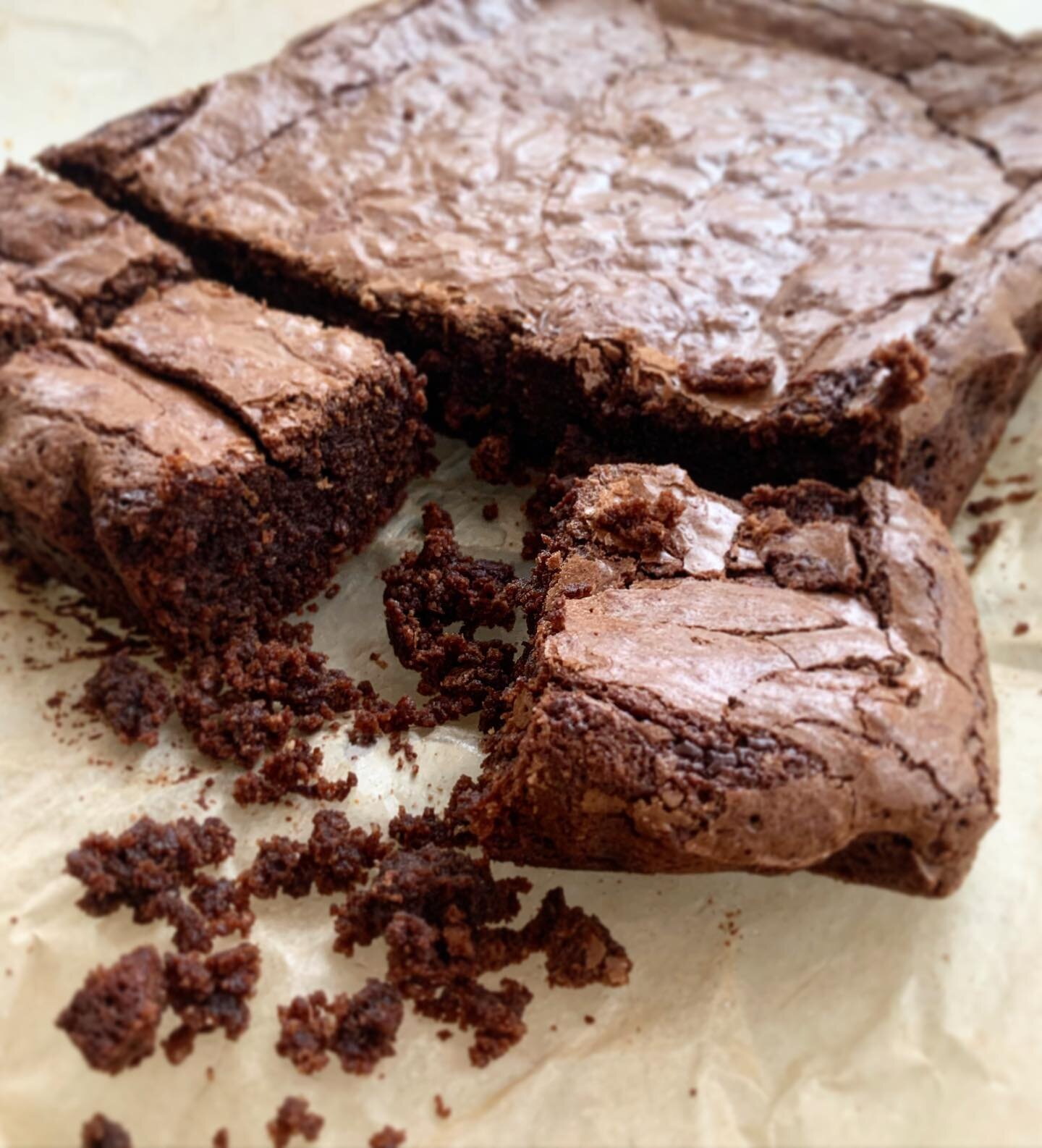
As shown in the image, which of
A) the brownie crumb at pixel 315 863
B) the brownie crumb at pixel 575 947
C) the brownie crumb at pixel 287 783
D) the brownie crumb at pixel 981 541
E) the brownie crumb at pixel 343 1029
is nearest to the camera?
the brownie crumb at pixel 343 1029

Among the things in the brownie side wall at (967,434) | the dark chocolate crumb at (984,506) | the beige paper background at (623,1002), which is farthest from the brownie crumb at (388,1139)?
the dark chocolate crumb at (984,506)

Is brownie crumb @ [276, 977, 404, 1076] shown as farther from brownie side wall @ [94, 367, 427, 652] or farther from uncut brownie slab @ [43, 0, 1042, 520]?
uncut brownie slab @ [43, 0, 1042, 520]

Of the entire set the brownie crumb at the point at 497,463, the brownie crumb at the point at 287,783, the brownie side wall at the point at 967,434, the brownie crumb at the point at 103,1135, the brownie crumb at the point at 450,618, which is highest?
the brownie side wall at the point at 967,434

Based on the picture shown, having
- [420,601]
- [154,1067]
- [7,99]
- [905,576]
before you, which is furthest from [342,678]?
[7,99]

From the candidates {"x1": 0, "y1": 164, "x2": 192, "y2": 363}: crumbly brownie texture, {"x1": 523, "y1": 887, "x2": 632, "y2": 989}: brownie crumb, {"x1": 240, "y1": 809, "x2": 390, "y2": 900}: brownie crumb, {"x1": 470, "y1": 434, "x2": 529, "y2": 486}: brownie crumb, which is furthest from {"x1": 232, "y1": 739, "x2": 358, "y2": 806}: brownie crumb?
{"x1": 0, "y1": 164, "x2": 192, "y2": 363}: crumbly brownie texture

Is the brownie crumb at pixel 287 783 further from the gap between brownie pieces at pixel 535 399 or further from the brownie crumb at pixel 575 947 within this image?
the gap between brownie pieces at pixel 535 399

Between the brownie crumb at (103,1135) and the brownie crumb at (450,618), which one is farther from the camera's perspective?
the brownie crumb at (450,618)
